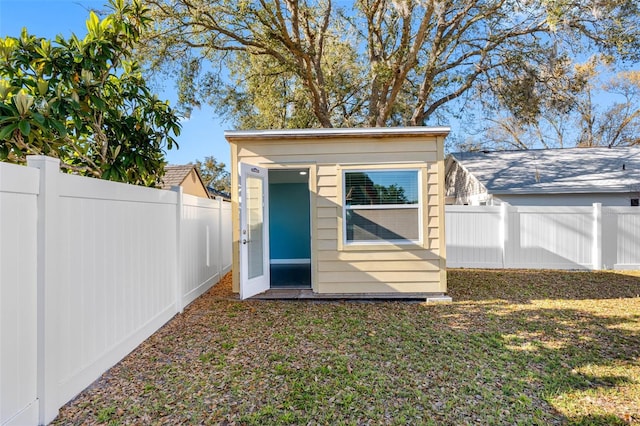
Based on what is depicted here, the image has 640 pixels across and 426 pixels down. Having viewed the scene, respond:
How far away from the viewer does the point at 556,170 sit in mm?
11344

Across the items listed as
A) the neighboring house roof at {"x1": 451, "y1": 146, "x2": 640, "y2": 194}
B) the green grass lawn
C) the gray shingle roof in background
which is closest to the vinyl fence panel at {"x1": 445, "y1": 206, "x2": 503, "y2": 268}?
the neighboring house roof at {"x1": 451, "y1": 146, "x2": 640, "y2": 194}

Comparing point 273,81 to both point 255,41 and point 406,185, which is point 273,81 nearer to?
point 255,41

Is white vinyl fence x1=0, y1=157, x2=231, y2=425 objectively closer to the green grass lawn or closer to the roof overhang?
the green grass lawn

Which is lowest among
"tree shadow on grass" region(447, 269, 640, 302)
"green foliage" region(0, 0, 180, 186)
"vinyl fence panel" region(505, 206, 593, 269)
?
"tree shadow on grass" region(447, 269, 640, 302)

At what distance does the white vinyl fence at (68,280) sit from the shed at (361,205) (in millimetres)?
1707

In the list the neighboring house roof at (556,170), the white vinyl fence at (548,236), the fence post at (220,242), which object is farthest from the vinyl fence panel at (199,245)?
the neighboring house roof at (556,170)

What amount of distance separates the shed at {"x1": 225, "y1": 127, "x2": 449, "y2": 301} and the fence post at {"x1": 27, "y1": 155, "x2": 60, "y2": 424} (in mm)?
3074

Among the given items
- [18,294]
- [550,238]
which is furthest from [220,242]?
[550,238]

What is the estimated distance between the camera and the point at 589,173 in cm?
1084

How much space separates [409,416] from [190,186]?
18.0 m

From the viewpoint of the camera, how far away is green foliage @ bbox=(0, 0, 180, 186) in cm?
314

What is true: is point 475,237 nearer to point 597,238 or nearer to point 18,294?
point 597,238

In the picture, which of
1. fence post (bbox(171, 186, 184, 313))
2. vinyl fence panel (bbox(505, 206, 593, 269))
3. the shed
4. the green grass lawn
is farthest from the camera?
vinyl fence panel (bbox(505, 206, 593, 269))

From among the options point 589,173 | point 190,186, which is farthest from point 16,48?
point 190,186
